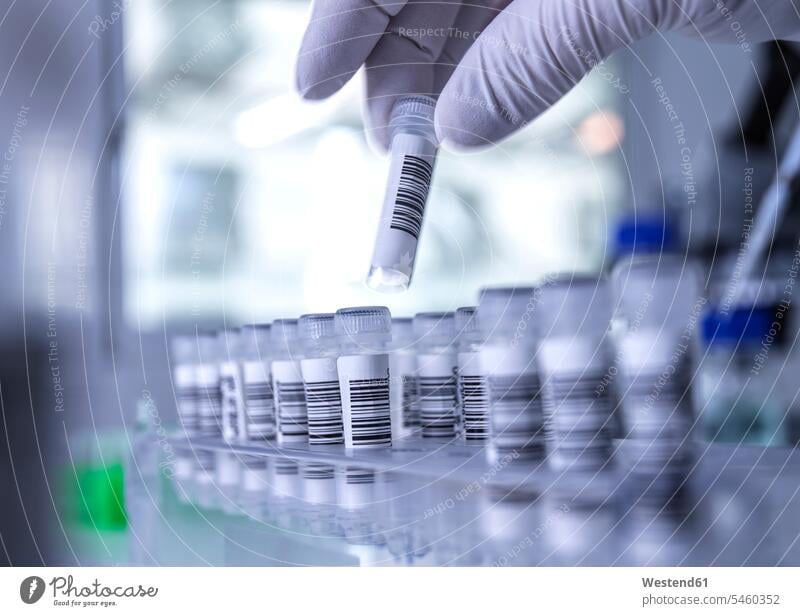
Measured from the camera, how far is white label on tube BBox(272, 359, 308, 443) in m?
0.69

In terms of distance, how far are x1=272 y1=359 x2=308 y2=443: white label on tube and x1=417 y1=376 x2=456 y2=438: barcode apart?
110 millimetres

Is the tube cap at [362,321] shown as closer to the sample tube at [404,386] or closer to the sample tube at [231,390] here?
the sample tube at [404,386]

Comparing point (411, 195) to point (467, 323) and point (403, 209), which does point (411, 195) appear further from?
point (467, 323)

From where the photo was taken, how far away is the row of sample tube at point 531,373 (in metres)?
0.44

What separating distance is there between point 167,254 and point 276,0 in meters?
0.58

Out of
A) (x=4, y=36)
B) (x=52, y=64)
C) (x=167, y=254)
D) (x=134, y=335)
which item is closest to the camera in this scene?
(x=4, y=36)

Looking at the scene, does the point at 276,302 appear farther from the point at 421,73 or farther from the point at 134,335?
the point at 421,73

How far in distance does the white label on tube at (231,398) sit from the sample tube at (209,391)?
0.06 meters

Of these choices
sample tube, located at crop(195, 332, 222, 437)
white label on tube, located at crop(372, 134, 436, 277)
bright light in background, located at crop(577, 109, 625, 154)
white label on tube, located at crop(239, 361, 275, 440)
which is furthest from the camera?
bright light in background, located at crop(577, 109, 625, 154)

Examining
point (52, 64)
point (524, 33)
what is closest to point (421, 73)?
point (524, 33)

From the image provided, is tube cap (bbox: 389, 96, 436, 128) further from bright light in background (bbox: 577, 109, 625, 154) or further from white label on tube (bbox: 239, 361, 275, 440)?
bright light in background (bbox: 577, 109, 625, 154)

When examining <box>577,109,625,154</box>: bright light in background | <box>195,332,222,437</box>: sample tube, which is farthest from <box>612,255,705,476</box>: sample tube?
<box>577,109,625,154</box>: bright light in background

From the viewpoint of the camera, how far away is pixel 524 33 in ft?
2.08

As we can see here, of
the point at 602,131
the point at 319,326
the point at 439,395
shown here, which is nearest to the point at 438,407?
the point at 439,395
